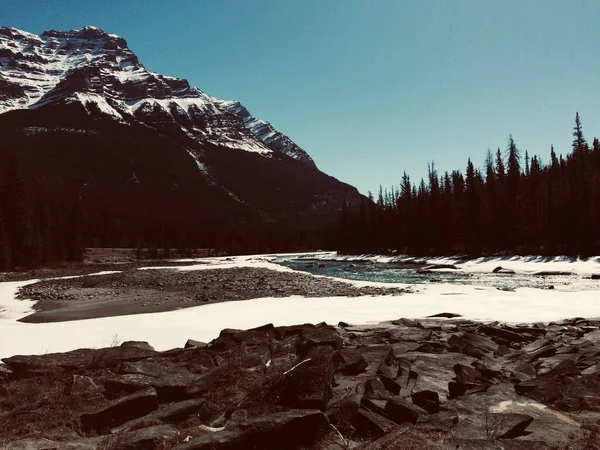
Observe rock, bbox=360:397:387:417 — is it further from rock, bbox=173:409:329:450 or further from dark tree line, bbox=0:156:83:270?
dark tree line, bbox=0:156:83:270

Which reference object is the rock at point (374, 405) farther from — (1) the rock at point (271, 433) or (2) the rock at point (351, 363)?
(2) the rock at point (351, 363)

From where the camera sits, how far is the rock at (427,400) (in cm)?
685

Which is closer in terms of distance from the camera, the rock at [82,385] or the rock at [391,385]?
the rock at [82,385]

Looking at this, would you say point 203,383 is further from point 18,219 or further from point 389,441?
point 18,219

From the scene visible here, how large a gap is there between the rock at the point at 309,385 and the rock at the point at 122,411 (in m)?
2.45

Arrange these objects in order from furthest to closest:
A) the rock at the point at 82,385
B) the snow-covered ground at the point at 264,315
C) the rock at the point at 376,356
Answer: the snow-covered ground at the point at 264,315, the rock at the point at 376,356, the rock at the point at 82,385

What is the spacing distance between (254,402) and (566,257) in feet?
203

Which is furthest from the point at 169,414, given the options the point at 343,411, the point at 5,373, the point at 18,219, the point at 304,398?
Result: the point at 18,219

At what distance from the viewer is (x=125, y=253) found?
4254 inches

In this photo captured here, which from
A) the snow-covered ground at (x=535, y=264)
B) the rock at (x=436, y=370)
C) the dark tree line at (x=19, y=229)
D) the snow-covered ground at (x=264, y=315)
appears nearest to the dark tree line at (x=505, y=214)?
the snow-covered ground at (x=535, y=264)

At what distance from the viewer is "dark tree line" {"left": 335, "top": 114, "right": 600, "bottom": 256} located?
62312 millimetres

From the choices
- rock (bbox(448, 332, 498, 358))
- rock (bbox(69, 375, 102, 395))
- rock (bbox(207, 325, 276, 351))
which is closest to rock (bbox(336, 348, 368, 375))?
rock (bbox(207, 325, 276, 351))

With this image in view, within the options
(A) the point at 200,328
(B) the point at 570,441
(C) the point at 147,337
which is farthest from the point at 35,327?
(B) the point at 570,441

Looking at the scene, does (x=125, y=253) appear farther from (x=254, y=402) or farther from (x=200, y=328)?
(x=254, y=402)
